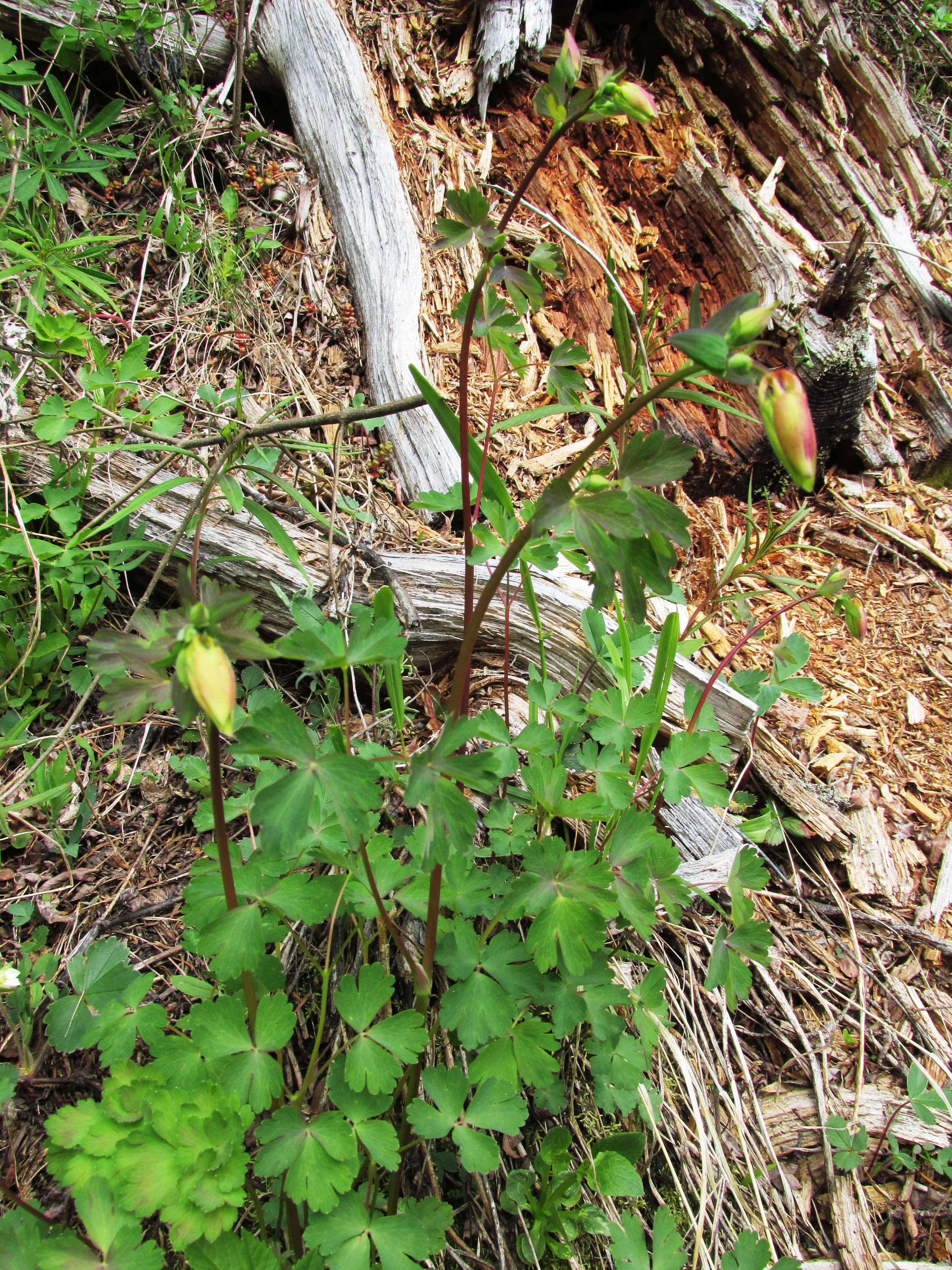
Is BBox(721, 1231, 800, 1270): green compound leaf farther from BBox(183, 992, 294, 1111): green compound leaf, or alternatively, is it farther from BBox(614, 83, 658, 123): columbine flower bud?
BBox(614, 83, 658, 123): columbine flower bud

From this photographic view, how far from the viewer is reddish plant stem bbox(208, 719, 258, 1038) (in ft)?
3.00

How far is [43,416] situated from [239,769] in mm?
1013

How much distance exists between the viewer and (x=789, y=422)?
0.78m

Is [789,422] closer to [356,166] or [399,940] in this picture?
[399,940]

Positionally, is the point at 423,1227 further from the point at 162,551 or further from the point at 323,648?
the point at 162,551

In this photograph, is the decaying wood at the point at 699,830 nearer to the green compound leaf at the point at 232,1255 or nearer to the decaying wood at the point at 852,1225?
the decaying wood at the point at 852,1225

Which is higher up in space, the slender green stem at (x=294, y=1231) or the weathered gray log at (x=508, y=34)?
the weathered gray log at (x=508, y=34)

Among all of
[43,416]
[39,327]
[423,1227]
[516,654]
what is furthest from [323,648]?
[39,327]

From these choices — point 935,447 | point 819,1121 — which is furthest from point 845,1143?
point 935,447

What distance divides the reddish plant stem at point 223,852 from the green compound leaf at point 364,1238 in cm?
28

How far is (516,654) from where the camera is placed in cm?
207

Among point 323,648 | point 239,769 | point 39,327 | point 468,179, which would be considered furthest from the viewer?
point 468,179

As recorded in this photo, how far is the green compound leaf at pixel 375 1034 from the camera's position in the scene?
3.53ft

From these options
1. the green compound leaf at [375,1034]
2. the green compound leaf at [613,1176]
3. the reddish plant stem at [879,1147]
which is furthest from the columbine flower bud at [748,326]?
the reddish plant stem at [879,1147]
